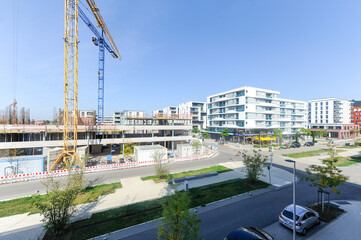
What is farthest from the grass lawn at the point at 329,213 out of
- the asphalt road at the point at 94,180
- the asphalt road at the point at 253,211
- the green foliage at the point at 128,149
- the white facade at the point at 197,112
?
the white facade at the point at 197,112

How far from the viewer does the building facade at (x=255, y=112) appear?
56969mm

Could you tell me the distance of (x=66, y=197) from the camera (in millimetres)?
10406

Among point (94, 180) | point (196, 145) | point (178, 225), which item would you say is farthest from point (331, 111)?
point (94, 180)

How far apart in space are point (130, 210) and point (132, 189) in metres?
4.74

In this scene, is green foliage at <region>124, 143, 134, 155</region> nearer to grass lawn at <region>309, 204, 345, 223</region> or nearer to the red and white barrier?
the red and white barrier

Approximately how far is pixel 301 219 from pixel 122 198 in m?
14.9

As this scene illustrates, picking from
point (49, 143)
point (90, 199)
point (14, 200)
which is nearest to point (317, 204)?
point (90, 199)

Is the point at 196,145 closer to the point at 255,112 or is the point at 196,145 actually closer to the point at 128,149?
the point at 128,149

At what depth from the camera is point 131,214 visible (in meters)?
12.9

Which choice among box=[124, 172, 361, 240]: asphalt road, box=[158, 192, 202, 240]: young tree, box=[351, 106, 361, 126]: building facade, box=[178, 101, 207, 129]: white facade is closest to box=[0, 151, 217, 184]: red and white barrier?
box=[158, 192, 202, 240]: young tree

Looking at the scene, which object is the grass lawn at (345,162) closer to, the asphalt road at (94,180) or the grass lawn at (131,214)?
the grass lawn at (131,214)

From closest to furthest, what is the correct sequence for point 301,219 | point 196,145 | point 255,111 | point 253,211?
point 301,219
point 253,211
point 196,145
point 255,111

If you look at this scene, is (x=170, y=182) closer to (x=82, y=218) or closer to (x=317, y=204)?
(x=82, y=218)

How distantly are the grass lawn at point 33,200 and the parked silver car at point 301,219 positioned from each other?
16.1 meters
